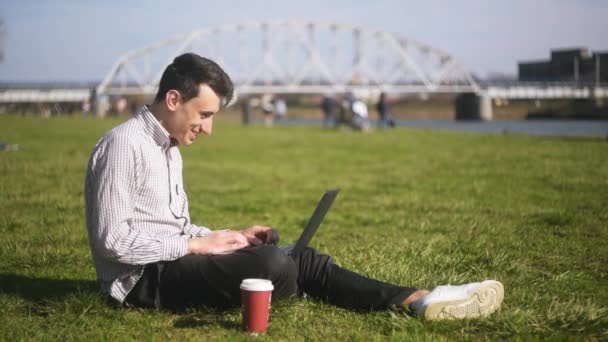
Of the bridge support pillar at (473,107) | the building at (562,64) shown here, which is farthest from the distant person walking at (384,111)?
the bridge support pillar at (473,107)

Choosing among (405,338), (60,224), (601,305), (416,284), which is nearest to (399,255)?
(416,284)

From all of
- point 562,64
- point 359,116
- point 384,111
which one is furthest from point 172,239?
point 384,111

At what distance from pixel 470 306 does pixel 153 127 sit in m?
1.87

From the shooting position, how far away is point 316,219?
3711 mm

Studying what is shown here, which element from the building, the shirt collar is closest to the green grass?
the shirt collar

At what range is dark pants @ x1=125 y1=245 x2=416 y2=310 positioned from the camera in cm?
364

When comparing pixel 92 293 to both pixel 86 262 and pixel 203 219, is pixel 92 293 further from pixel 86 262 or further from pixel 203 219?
pixel 203 219

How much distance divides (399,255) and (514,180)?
615 centimetres

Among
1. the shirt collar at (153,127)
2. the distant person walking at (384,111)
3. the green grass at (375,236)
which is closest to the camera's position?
the green grass at (375,236)

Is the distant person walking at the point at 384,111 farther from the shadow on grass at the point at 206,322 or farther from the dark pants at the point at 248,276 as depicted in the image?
the shadow on grass at the point at 206,322

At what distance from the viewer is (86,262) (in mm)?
5387

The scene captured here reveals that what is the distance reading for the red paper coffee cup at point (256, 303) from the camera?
3234 mm

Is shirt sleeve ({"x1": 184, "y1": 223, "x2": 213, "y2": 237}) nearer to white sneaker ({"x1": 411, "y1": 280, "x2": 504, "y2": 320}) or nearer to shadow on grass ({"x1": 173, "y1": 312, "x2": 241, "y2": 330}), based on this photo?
shadow on grass ({"x1": 173, "y1": 312, "x2": 241, "y2": 330})

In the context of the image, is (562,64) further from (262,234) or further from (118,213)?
(118,213)
